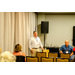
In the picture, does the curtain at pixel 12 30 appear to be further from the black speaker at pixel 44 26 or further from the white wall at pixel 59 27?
the white wall at pixel 59 27

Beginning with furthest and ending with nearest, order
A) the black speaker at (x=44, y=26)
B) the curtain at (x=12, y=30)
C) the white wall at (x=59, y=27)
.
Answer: the white wall at (x=59, y=27) → the black speaker at (x=44, y=26) → the curtain at (x=12, y=30)

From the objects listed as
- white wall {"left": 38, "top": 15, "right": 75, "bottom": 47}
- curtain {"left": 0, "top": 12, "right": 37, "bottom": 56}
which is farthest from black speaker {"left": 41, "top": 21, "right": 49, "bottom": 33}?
curtain {"left": 0, "top": 12, "right": 37, "bottom": 56}

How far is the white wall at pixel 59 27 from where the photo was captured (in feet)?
34.2

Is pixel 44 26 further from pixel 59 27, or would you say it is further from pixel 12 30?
pixel 12 30

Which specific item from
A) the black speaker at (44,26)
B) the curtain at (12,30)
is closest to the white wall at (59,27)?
the black speaker at (44,26)

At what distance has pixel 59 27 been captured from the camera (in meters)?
10.5

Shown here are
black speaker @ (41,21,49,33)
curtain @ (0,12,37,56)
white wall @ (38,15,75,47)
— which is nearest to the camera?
curtain @ (0,12,37,56)

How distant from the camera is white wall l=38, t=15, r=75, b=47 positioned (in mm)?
10438

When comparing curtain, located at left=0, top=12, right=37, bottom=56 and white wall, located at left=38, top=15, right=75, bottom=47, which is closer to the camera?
curtain, located at left=0, top=12, right=37, bottom=56

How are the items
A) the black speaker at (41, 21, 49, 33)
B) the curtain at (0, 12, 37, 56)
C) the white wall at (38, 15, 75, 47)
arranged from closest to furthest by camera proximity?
the curtain at (0, 12, 37, 56), the black speaker at (41, 21, 49, 33), the white wall at (38, 15, 75, 47)

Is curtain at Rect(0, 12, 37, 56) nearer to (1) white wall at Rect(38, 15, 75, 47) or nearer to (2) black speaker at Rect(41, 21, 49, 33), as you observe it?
(2) black speaker at Rect(41, 21, 49, 33)

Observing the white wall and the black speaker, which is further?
the white wall
